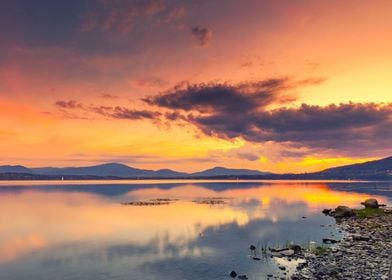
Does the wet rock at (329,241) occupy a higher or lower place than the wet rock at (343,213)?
lower

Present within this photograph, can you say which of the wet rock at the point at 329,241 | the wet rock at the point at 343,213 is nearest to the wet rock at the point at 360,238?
the wet rock at the point at 329,241

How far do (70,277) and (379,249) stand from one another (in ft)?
116

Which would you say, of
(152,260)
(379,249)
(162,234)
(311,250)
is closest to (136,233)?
(162,234)

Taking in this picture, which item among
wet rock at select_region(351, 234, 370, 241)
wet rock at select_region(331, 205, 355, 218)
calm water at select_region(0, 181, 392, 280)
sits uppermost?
wet rock at select_region(331, 205, 355, 218)

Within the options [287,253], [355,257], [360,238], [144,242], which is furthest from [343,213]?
[144,242]

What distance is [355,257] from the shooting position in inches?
1527

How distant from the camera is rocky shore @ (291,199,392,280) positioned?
32.5 meters

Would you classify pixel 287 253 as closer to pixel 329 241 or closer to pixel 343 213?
pixel 329 241

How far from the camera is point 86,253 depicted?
156 ft

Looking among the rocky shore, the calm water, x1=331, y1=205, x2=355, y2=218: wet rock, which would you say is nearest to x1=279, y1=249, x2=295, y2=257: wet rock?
the rocky shore

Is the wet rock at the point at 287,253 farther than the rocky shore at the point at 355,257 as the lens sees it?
Yes

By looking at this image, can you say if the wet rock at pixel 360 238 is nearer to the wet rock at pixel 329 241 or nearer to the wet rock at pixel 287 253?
the wet rock at pixel 329 241

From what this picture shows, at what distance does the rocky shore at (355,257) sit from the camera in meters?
32.5

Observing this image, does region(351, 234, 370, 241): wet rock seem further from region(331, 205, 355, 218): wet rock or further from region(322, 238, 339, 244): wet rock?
region(331, 205, 355, 218): wet rock
